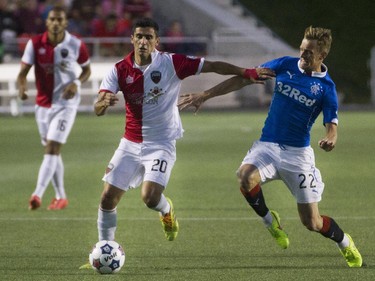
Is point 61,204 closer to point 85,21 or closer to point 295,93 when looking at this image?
point 295,93

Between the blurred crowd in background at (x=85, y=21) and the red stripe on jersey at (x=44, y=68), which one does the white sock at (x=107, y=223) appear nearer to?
the red stripe on jersey at (x=44, y=68)

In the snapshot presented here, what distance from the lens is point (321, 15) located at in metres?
41.7

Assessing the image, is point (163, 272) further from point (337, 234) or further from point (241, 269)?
point (337, 234)

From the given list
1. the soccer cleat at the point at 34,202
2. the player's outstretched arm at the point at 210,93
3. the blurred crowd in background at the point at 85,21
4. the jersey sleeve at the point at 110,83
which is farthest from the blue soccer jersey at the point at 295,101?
the blurred crowd in background at the point at 85,21

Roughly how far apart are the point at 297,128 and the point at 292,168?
1.13ft

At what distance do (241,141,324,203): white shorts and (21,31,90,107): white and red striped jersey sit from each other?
4545 millimetres

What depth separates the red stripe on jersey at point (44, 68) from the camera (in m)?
14.3

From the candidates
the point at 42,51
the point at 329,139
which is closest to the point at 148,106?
the point at 329,139

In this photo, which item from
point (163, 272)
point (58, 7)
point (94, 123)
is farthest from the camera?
point (94, 123)

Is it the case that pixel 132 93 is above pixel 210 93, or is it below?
below

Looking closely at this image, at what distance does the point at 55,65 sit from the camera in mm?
14461

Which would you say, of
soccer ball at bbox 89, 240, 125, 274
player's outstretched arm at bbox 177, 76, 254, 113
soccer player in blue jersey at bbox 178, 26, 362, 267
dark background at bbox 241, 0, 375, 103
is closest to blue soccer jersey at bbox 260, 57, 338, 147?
soccer player in blue jersey at bbox 178, 26, 362, 267

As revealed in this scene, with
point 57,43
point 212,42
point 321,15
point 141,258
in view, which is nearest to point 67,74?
point 57,43

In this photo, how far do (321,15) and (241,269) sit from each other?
3251 cm
